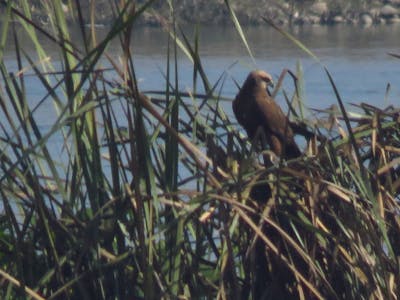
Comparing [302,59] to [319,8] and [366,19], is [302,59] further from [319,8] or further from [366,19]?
[366,19]

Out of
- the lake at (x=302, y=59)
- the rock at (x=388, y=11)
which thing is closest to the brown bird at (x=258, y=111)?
the lake at (x=302, y=59)

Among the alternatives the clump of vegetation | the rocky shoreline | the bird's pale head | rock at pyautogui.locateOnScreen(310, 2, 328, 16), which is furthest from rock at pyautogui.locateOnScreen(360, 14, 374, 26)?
the clump of vegetation

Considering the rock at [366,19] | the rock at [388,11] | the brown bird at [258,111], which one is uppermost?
the brown bird at [258,111]

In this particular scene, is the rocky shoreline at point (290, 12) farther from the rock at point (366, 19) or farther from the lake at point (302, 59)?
the lake at point (302, 59)

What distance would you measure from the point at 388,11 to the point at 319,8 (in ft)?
2.43

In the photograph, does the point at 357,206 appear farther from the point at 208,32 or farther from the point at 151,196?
the point at 208,32

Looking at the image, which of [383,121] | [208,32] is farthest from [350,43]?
[383,121]

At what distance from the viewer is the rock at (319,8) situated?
11.0 metres

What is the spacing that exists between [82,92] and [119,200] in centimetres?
36

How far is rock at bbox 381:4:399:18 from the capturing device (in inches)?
443

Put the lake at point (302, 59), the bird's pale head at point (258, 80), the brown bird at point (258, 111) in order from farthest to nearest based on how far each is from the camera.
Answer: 1. the lake at point (302, 59)
2. the bird's pale head at point (258, 80)
3. the brown bird at point (258, 111)

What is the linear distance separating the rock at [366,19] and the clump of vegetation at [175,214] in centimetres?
893

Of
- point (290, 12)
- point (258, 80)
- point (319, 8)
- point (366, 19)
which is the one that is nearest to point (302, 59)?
point (290, 12)

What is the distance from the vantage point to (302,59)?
28.9ft
